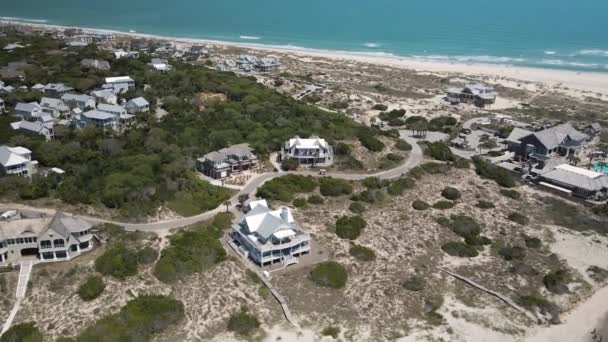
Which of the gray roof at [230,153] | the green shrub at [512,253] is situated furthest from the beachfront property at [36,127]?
the green shrub at [512,253]

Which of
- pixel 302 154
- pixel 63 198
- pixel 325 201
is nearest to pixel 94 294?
pixel 63 198

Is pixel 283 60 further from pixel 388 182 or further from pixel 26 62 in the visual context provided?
pixel 388 182

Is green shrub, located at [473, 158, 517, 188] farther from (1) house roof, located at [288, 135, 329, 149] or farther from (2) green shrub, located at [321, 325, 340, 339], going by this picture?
(2) green shrub, located at [321, 325, 340, 339]

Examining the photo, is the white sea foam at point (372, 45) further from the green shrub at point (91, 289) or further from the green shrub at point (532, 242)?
the green shrub at point (91, 289)

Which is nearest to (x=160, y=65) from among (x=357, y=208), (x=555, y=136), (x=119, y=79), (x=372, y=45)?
(x=119, y=79)

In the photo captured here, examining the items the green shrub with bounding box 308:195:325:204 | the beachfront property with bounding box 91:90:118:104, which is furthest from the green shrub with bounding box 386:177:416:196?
the beachfront property with bounding box 91:90:118:104

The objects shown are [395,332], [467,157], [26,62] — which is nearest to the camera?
[395,332]

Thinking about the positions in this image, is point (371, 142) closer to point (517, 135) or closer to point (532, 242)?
point (517, 135)
